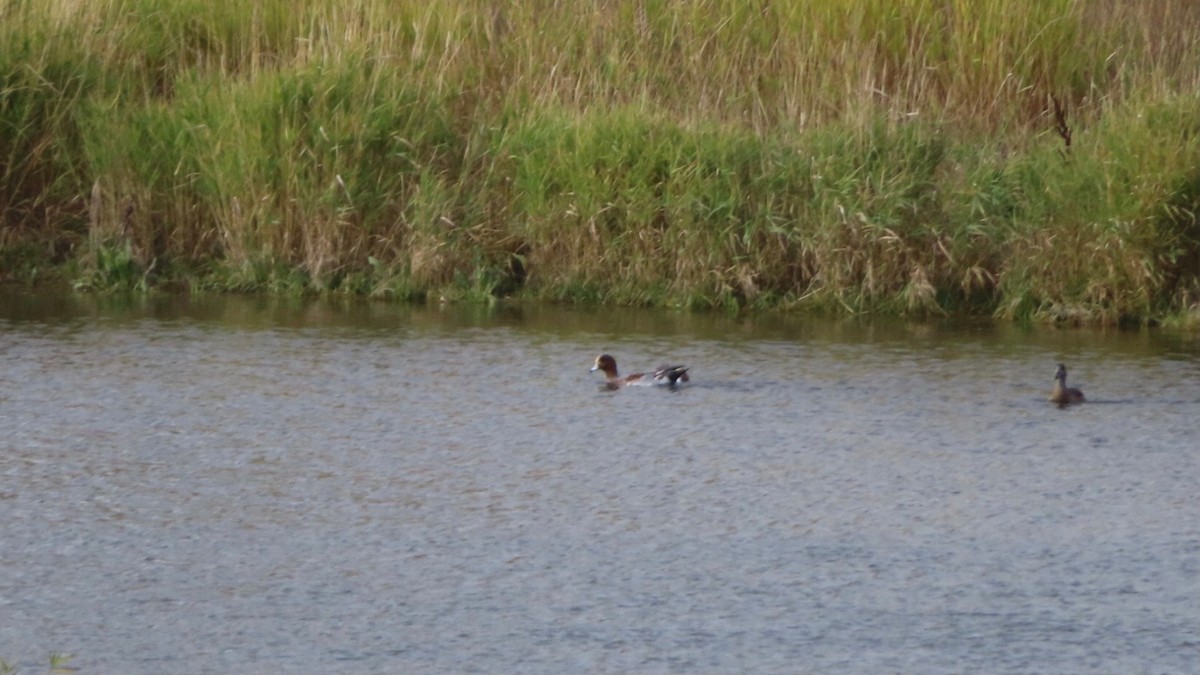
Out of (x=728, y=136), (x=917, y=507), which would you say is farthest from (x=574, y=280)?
(x=917, y=507)

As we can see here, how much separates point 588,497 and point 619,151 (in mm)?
4211

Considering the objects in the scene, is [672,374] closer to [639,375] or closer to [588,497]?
[639,375]

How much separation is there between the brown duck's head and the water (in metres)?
0.08

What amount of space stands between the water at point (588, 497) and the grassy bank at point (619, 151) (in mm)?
476

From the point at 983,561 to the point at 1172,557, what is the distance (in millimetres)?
617

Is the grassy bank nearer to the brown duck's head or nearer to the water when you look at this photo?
the water

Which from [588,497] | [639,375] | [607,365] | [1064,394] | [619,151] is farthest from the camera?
[619,151]

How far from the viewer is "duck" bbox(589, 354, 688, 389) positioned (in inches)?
354

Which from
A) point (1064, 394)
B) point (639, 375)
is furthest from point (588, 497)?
point (1064, 394)

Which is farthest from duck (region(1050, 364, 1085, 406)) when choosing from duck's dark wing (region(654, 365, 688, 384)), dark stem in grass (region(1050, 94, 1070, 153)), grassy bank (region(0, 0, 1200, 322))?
dark stem in grass (region(1050, 94, 1070, 153))

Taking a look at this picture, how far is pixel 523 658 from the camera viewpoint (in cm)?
550

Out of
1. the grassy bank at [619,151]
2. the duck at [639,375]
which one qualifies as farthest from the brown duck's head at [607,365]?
the grassy bank at [619,151]

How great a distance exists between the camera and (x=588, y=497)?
23.7 feet

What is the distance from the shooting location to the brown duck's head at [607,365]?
358 inches
